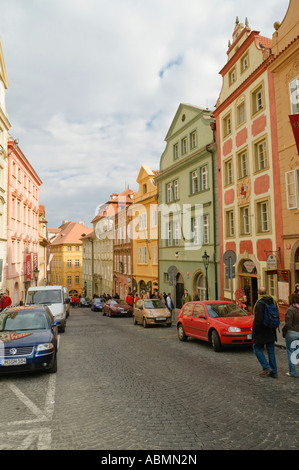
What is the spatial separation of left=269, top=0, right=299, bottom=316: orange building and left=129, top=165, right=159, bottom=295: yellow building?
17.2m

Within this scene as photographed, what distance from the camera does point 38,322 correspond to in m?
→ 9.16

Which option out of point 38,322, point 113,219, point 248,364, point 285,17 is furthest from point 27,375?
point 113,219

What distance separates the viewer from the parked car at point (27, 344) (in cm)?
762

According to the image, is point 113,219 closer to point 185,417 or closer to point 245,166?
point 245,166

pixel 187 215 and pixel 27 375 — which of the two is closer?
pixel 27 375

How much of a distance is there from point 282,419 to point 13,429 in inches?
151

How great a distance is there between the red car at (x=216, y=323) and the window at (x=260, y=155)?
9.17 metres

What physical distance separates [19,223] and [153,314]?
22343 millimetres

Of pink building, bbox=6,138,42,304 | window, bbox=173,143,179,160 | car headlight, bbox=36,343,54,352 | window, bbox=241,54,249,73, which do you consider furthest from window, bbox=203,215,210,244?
car headlight, bbox=36,343,54,352

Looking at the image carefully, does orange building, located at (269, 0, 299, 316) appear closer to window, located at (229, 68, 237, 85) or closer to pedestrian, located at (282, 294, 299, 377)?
window, located at (229, 68, 237, 85)

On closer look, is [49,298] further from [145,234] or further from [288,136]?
[145,234]

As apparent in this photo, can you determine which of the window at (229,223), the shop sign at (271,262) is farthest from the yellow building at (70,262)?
the shop sign at (271,262)

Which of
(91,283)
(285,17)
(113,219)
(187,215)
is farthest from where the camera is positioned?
(91,283)

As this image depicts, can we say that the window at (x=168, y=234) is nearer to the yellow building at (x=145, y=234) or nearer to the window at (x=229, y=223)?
the yellow building at (x=145, y=234)
